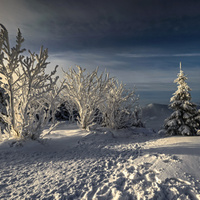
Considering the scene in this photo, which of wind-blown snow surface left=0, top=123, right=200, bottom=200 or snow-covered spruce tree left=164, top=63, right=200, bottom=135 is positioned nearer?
wind-blown snow surface left=0, top=123, right=200, bottom=200

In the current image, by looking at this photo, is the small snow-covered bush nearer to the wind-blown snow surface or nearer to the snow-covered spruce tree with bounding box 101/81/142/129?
the snow-covered spruce tree with bounding box 101/81/142/129

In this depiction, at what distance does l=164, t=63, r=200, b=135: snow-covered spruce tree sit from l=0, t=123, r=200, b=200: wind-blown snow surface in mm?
3191

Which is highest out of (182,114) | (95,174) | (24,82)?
(24,82)

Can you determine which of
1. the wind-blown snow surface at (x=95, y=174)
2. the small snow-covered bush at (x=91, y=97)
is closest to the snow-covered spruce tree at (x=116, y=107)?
the small snow-covered bush at (x=91, y=97)

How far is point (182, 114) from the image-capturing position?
279 inches

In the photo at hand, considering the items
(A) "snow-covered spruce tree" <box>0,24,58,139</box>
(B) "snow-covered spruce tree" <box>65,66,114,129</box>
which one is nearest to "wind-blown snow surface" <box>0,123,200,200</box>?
(A) "snow-covered spruce tree" <box>0,24,58,139</box>

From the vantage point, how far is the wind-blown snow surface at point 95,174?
211 centimetres

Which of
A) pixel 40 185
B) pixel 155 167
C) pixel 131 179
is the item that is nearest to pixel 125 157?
pixel 155 167

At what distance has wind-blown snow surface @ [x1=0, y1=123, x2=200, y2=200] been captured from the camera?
2111mm

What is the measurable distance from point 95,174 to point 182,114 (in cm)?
600

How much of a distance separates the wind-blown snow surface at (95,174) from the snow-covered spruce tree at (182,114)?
3.19 metres

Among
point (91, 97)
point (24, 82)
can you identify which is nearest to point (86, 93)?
point (91, 97)

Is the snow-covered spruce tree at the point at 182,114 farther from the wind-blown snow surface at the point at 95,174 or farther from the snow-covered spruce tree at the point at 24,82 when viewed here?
the snow-covered spruce tree at the point at 24,82

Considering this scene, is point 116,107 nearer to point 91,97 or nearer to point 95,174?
point 91,97
